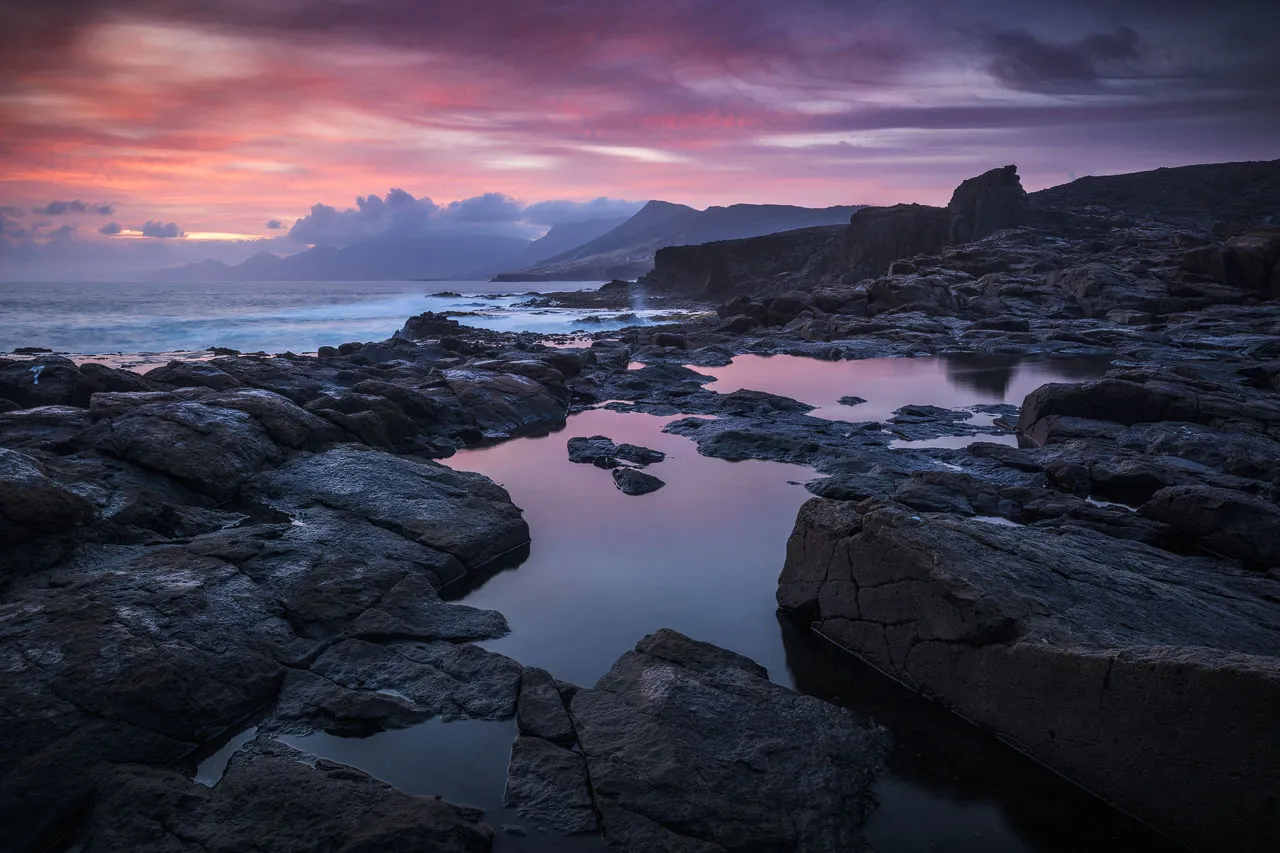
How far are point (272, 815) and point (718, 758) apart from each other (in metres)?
2.83

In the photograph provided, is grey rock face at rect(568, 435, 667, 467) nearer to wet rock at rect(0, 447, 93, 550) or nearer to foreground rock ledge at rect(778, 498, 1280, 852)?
foreground rock ledge at rect(778, 498, 1280, 852)

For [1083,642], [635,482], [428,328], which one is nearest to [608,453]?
[635,482]

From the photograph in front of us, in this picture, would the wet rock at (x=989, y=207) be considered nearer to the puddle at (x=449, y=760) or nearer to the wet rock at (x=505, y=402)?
the wet rock at (x=505, y=402)

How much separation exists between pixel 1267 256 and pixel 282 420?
48.7 meters

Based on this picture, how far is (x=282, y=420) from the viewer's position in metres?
11.9

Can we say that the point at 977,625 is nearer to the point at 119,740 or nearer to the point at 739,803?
the point at 739,803

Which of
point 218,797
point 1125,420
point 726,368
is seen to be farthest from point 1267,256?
point 218,797

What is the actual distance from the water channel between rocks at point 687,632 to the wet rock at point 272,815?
0.48 metres

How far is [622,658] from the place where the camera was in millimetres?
6473

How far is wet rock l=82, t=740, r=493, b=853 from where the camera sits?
4.15 m

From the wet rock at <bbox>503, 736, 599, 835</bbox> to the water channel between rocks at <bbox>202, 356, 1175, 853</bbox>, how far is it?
0.10 meters

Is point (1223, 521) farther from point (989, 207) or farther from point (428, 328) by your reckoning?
point (989, 207)

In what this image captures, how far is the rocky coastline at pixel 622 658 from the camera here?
14.9ft

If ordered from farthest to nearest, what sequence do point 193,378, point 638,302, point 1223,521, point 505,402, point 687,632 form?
point 638,302
point 505,402
point 193,378
point 1223,521
point 687,632
